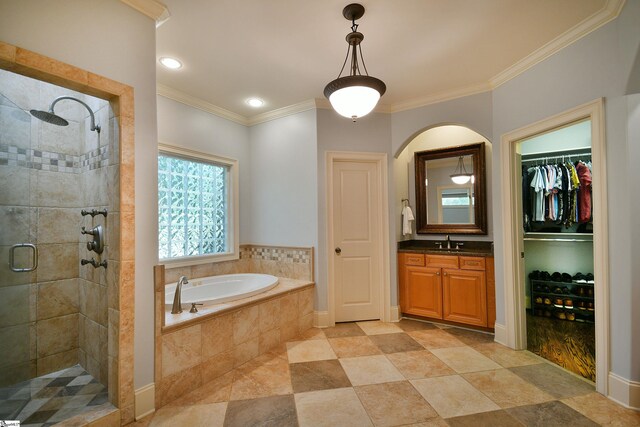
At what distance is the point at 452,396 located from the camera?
195cm

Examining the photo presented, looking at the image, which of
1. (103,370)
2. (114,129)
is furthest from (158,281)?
(114,129)

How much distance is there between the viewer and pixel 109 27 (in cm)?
167

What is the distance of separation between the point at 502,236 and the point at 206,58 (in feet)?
10.5

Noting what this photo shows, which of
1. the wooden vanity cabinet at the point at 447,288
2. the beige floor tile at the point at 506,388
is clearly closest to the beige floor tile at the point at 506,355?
the beige floor tile at the point at 506,388

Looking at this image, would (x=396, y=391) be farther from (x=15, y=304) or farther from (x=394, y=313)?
(x=15, y=304)

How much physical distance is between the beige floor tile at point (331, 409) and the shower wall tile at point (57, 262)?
200 centimetres

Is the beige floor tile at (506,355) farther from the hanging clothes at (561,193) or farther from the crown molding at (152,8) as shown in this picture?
the crown molding at (152,8)

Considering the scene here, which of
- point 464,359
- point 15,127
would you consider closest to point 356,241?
point 464,359

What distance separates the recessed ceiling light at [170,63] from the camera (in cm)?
245

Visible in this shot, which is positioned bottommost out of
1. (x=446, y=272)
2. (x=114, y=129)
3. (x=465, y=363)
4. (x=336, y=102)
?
(x=465, y=363)

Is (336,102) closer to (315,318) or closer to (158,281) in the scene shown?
(158,281)

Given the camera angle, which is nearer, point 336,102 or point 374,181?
point 336,102

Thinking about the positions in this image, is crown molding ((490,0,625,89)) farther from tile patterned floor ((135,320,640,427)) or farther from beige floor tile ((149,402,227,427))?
beige floor tile ((149,402,227,427))

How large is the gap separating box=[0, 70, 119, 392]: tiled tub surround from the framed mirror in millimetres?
3342
